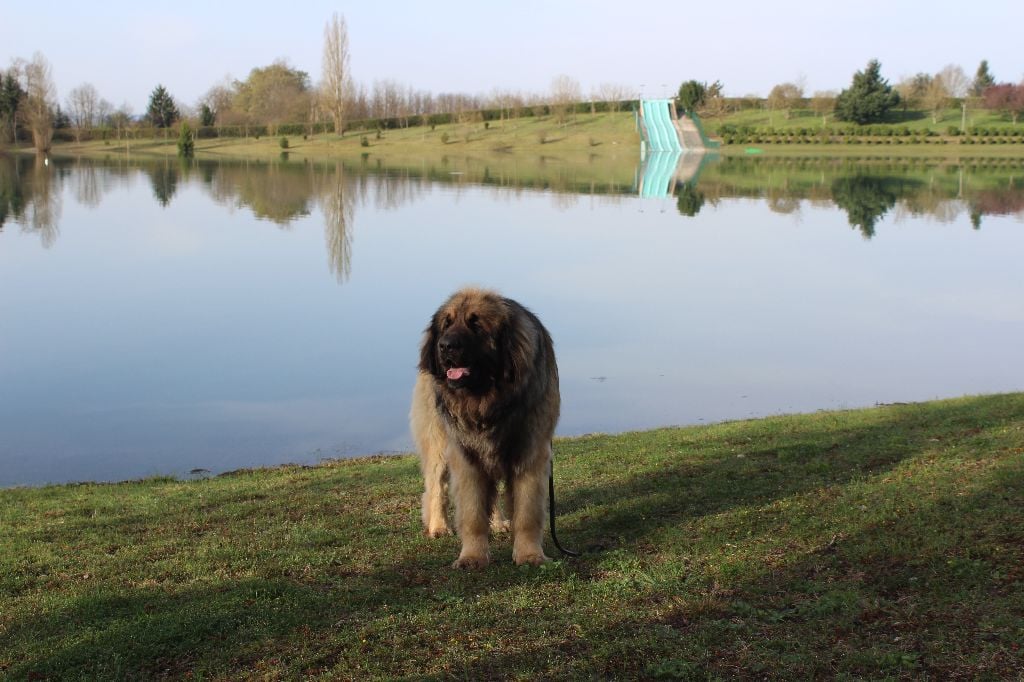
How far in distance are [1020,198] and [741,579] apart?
44.1 m

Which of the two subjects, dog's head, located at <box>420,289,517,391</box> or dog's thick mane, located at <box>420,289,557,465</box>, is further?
dog's thick mane, located at <box>420,289,557,465</box>

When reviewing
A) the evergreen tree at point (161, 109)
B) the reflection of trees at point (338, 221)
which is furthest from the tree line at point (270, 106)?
the reflection of trees at point (338, 221)

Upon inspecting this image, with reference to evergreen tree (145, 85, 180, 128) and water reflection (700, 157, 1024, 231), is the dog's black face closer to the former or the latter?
water reflection (700, 157, 1024, 231)

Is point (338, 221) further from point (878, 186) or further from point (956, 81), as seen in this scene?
point (956, 81)

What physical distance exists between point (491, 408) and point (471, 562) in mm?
967

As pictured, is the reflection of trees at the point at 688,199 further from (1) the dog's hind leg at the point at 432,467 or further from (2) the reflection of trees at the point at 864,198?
(1) the dog's hind leg at the point at 432,467

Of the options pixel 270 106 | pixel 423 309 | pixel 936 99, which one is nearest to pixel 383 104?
pixel 270 106

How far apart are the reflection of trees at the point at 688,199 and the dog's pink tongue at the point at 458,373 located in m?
33.4

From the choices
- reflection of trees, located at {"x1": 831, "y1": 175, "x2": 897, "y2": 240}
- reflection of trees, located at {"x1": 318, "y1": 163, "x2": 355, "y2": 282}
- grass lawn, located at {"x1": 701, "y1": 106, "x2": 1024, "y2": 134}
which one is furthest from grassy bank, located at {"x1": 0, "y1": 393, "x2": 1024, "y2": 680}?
grass lawn, located at {"x1": 701, "y1": 106, "x2": 1024, "y2": 134}

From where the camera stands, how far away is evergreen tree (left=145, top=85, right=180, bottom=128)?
12444 centimetres

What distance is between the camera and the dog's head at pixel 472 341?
5.68m

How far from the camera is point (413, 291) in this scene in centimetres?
2209

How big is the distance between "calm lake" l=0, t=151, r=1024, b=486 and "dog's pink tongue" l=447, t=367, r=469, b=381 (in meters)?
6.43

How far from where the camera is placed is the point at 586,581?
554 centimetres
